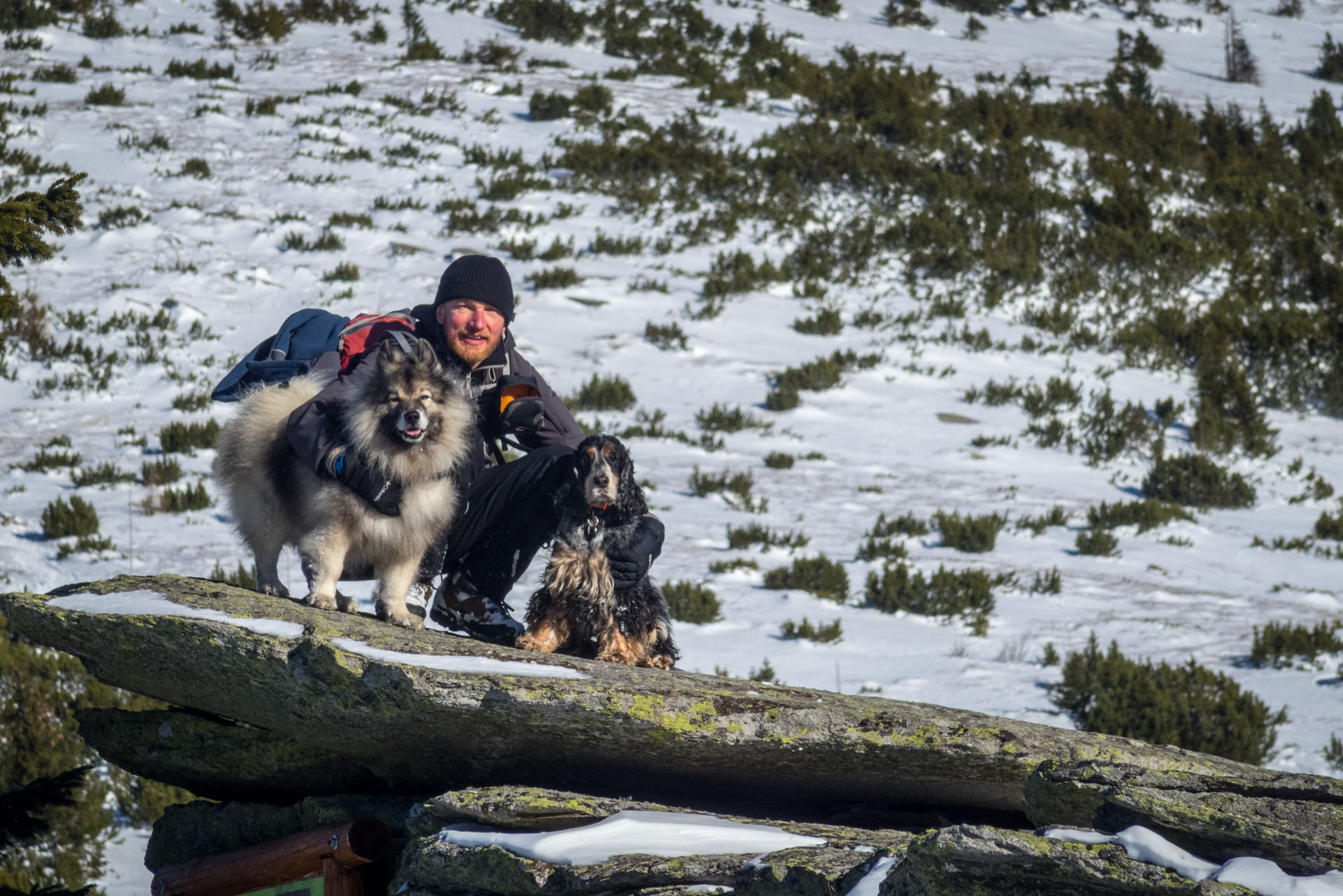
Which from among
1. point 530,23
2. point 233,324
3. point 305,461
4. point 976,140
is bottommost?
point 233,324

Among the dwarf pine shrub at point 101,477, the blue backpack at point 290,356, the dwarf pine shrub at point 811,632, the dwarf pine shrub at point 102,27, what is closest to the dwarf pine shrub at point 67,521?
the dwarf pine shrub at point 101,477

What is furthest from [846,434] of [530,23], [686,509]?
[530,23]

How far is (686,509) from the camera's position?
1045cm

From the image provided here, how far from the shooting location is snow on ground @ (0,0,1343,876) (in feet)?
26.3

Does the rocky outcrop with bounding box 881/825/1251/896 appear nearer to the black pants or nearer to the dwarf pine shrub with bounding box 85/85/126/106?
the black pants

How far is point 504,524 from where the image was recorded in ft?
16.8

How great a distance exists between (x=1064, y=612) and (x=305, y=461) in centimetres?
675

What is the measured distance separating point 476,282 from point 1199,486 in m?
9.77

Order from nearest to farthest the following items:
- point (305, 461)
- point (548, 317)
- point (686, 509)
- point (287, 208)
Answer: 1. point (305, 461)
2. point (686, 509)
3. point (548, 317)
4. point (287, 208)

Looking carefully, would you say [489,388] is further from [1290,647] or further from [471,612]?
[1290,647]

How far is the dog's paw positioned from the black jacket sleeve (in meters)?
1.27

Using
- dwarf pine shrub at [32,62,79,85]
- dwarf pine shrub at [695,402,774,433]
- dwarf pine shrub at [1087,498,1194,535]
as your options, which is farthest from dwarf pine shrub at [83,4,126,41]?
dwarf pine shrub at [1087,498,1194,535]

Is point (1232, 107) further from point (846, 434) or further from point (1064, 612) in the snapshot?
point (1064, 612)

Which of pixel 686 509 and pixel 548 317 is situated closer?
pixel 686 509
